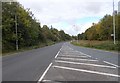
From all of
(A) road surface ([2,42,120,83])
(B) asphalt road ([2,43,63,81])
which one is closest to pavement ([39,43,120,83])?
(A) road surface ([2,42,120,83])

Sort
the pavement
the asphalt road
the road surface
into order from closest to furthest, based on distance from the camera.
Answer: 1. the pavement
2. the road surface
3. the asphalt road

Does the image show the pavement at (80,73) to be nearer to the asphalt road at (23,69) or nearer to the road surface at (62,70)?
the road surface at (62,70)

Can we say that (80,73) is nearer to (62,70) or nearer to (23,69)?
(62,70)

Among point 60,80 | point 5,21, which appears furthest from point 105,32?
point 60,80

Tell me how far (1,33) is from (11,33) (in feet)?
27.4

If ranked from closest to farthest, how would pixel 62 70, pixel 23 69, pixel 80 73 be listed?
pixel 80 73 → pixel 62 70 → pixel 23 69

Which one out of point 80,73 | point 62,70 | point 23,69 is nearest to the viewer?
point 80,73

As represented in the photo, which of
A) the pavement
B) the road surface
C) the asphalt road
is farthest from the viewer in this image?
the asphalt road

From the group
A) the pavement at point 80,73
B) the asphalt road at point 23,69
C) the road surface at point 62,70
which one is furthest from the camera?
the asphalt road at point 23,69

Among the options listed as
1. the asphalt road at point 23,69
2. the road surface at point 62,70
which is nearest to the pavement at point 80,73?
the road surface at point 62,70

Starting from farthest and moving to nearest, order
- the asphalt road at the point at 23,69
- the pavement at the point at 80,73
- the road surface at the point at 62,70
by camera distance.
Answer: the asphalt road at the point at 23,69, the road surface at the point at 62,70, the pavement at the point at 80,73

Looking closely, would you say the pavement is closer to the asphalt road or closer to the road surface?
the road surface

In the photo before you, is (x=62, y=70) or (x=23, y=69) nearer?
(x=62, y=70)

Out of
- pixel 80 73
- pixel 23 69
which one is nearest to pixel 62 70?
pixel 80 73
